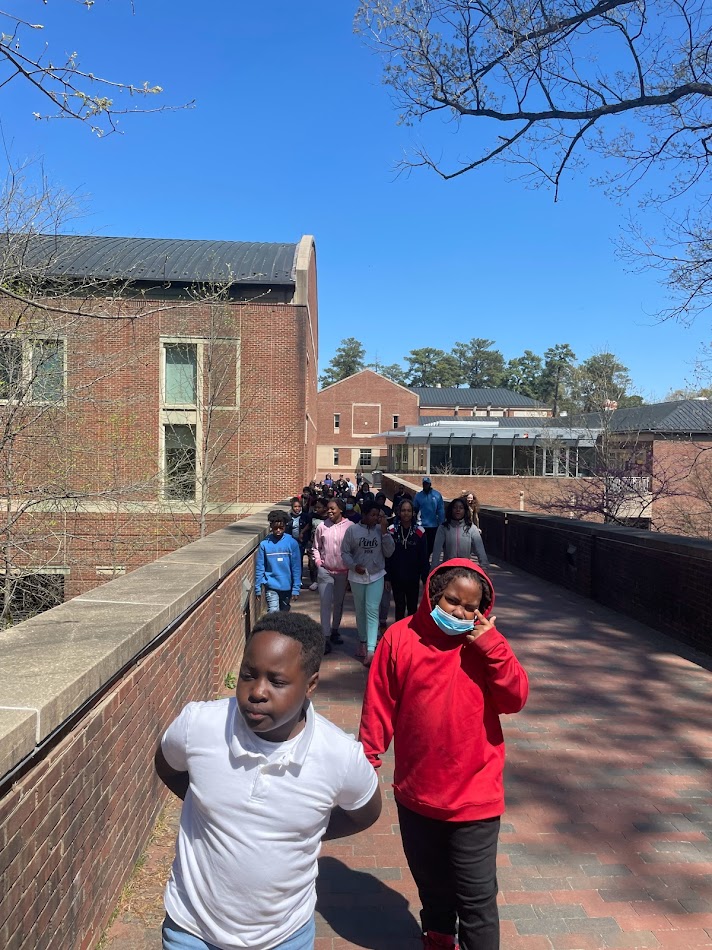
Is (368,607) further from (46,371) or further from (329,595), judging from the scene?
(46,371)

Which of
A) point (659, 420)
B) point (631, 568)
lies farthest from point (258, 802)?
point (659, 420)

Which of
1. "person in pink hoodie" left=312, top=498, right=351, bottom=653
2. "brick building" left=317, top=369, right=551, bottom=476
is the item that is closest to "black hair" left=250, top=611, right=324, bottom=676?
"person in pink hoodie" left=312, top=498, right=351, bottom=653

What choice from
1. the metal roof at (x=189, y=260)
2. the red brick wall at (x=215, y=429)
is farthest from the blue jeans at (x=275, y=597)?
the metal roof at (x=189, y=260)

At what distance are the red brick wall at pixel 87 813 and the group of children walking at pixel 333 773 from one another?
0.42 m

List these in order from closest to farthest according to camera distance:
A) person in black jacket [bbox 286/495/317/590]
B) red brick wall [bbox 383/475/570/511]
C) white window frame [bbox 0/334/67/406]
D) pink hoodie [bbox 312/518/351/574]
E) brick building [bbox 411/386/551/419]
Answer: pink hoodie [bbox 312/518/351/574] → white window frame [bbox 0/334/67/406] → person in black jacket [bbox 286/495/317/590] → red brick wall [bbox 383/475/570/511] → brick building [bbox 411/386/551/419]

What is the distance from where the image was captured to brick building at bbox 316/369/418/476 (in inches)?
2913

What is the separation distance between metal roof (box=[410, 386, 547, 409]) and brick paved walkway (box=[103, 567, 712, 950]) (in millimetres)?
74976

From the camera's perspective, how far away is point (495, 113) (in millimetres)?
9938

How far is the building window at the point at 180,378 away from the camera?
22.3 meters

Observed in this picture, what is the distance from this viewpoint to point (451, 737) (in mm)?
2713

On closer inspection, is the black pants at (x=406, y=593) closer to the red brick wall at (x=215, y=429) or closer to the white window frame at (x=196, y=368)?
the red brick wall at (x=215, y=429)

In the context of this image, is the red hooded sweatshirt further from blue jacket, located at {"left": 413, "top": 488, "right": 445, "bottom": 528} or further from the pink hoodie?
blue jacket, located at {"left": 413, "top": 488, "right": 445, "bottom": 528}

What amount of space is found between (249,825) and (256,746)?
0.18 metres

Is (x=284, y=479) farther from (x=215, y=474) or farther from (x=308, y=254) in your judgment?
(x=308, y=254)
